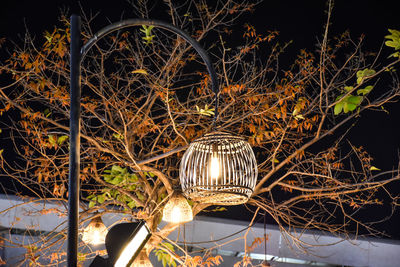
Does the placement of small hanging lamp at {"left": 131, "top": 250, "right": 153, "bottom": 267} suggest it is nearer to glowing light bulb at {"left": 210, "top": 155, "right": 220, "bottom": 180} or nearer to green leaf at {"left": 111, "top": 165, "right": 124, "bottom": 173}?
green leaf at {"left": 111, "top": 165, "right": 124, "bottom": 173}

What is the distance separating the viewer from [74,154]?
Answer: 1.50 meters

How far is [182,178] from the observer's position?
234 cm

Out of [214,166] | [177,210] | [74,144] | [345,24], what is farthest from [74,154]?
[345,24]

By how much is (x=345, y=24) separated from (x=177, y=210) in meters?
3.16

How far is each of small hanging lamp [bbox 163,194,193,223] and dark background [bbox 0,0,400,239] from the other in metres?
2.58

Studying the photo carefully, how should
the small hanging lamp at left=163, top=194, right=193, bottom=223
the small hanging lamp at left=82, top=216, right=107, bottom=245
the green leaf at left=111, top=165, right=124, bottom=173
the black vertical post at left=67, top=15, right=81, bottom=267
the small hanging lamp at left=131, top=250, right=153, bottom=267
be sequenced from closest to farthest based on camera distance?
the black vertical post at left=67, top=15, right=81, bottom=267 → the small hanging lamp at left=163, top=194, right=193, bottom=223 → the small hanging lamp at left=131, top=250, right=153, bottom=267 → the small hanging lamp at left=82, top=216, right=107, bottom=245 → the green leaf at left=111, top=165, right=124, bottom=173

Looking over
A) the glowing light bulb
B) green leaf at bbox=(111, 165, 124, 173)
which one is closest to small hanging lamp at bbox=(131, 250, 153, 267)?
green leaf at bbox=(111, 165, 124, 173)

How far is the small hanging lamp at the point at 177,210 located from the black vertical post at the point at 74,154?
1.71 meters

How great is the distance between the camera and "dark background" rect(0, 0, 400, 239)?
185 inches

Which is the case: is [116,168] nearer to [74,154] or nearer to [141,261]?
[141,261]

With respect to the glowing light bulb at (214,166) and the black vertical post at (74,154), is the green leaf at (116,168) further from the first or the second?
the black vertical post at (74,154)

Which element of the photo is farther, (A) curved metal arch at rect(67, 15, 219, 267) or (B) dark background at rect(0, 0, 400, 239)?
(B) dark background at rect(0, 0, 400, 239)

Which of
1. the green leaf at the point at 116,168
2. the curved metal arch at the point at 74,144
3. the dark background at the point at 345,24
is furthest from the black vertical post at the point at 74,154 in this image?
the dark background at the point at 345,24

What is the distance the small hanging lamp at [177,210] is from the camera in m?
3.18
